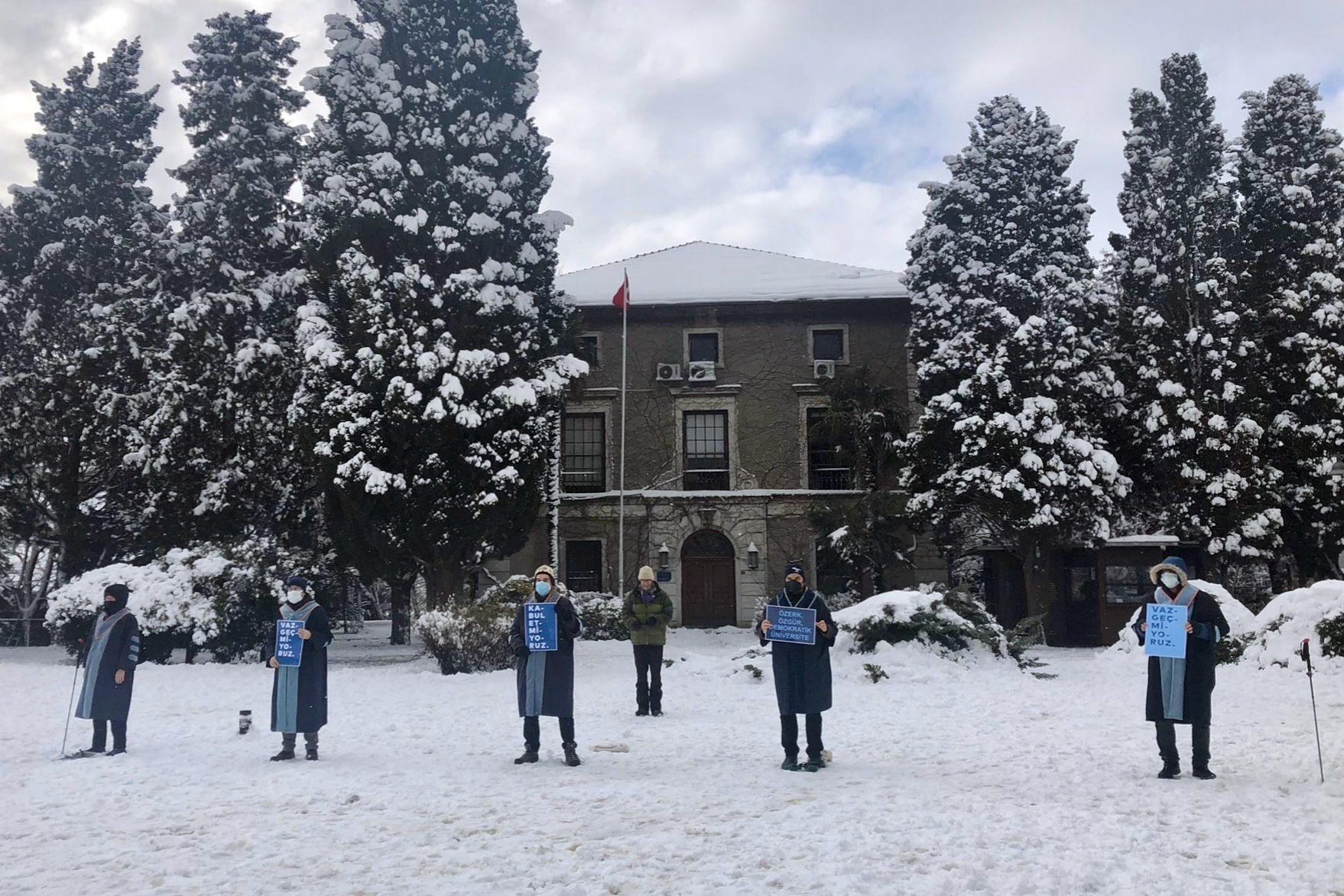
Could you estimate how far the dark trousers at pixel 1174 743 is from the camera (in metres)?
7.59

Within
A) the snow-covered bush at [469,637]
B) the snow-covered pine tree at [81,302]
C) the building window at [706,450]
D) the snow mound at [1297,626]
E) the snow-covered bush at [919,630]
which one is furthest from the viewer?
the building window at [706,450]

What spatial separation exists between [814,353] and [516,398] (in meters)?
12.3

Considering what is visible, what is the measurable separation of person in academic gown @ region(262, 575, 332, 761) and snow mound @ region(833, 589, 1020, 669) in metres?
Answer: 8.57

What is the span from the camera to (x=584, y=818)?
261 inches

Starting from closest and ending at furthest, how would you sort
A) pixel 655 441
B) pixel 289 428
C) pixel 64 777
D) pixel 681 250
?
pixel 64 777
pixel 289 428
pixel 655 441
pixel 681 250

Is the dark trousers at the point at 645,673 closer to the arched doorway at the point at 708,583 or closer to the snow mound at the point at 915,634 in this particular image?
the snow mound at the point at 915,634

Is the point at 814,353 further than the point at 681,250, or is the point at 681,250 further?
the point at 681,250

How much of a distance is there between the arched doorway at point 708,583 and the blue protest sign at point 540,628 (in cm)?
1941

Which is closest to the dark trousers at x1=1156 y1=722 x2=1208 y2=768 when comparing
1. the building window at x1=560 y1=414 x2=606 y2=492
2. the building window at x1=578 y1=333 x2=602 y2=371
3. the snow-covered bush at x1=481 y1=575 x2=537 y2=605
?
the snow-covered bush at x1=481 y1=575 x2=537 y2=605

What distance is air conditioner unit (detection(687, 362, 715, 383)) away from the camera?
2875 centimetres

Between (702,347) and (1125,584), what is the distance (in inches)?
506

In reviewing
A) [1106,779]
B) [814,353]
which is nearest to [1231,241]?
[814,353]

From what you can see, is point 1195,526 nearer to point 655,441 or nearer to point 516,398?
point 655,441

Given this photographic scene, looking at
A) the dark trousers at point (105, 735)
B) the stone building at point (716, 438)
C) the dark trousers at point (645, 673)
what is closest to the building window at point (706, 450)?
the stone building at point (716, 438)
